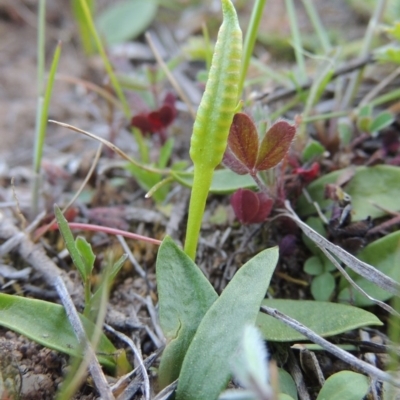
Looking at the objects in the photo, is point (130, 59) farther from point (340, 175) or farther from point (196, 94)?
point (340, 175)

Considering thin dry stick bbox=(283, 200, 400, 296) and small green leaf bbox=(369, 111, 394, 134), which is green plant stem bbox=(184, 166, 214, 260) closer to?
thin dry stick bbox=(283, 200, 400, 296)

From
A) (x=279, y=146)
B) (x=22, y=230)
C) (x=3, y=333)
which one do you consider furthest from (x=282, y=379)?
(x=22, y=230)

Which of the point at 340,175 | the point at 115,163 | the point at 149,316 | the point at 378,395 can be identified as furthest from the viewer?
the point at 115,163

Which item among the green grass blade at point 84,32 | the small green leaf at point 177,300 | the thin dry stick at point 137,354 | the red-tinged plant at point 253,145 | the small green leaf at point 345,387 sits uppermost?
the green grass blade at point 84,32

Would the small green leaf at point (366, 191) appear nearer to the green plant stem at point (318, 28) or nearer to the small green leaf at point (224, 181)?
the small green leaf at point (224, 181)

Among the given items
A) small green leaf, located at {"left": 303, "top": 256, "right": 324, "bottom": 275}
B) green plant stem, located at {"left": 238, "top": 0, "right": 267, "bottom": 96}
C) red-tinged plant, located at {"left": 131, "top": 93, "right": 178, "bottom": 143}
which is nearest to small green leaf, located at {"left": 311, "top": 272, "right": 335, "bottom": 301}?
small green leaf, located at {"left": 303, "top": 256, "right": 324, "bottom": 275}

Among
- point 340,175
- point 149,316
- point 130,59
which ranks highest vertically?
point 130,59

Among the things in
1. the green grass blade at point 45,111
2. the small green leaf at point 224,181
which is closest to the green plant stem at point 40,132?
the green grass blade at point 45,111
